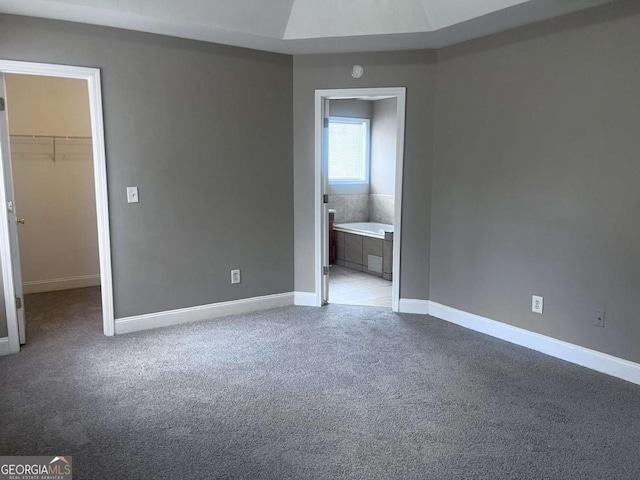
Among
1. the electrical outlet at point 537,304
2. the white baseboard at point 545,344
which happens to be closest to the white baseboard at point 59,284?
the white baseboard at point 545,344

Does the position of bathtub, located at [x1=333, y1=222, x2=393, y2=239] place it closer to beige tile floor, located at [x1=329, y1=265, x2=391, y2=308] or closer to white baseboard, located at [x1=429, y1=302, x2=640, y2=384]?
beige tile floor, located at [x1=329, y1=265, x2=391, y2=308]

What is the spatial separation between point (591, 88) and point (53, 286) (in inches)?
211

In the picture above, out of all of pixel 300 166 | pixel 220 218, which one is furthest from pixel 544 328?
Result: pixel 220 218

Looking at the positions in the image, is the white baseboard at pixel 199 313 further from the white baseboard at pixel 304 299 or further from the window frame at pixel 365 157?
the window frame at pixel 365 157

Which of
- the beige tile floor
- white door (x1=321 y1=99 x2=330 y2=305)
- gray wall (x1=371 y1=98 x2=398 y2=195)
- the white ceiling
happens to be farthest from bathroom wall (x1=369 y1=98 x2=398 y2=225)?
the white ceiling

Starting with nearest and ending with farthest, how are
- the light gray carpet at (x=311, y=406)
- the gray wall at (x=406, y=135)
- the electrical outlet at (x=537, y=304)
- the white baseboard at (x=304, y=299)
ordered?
the light gray carpet at (x=311, y=406) < the electrical outlet at (x=537, y=304) < the gray wall at (x=406, y=135) < the white baseboard at (x=304, y=299)

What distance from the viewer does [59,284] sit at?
509 cm

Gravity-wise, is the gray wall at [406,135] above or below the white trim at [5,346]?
above

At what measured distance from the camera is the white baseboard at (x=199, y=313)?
3.75 meters

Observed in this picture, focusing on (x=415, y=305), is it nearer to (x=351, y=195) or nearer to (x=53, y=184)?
(x=351, y=195)

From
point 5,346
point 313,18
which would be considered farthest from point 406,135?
point 5,346

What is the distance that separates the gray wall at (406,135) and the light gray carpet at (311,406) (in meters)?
0.76

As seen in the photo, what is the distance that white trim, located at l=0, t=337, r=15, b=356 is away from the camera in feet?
10.8

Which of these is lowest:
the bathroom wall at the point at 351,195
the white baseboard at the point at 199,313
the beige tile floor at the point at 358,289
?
the beige tile floor at the point at 358,289
